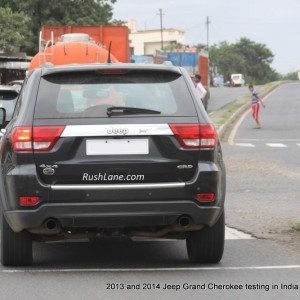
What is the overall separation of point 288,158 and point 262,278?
1368cm

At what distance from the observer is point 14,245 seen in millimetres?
7230

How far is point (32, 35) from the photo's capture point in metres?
44.8

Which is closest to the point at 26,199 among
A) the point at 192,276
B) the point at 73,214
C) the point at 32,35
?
the point at 73,214

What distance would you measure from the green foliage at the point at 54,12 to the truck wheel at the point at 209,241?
38.9 m

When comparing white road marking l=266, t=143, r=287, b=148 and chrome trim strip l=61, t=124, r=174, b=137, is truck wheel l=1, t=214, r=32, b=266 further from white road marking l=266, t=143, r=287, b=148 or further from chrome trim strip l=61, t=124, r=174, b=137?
white road marking l=266, t=143, r=287, b=148

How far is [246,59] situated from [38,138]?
5643 inches

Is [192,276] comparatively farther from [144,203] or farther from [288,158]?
[288,158]

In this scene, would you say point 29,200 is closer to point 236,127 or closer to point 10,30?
point 236,127

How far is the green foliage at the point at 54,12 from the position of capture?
4622cm

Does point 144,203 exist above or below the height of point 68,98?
below

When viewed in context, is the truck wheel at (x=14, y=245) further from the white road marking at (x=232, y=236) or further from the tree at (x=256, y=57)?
the tree at (x=256, y=57)

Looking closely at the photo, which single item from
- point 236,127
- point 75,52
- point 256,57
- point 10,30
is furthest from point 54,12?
point 256,57

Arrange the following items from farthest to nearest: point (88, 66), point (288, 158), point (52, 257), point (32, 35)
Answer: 1. point (32, 35)
2. point (288, 158)
3. point (52, 257)
4. point (88, 66)

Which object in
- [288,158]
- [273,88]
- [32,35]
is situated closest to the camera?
[288,158]
